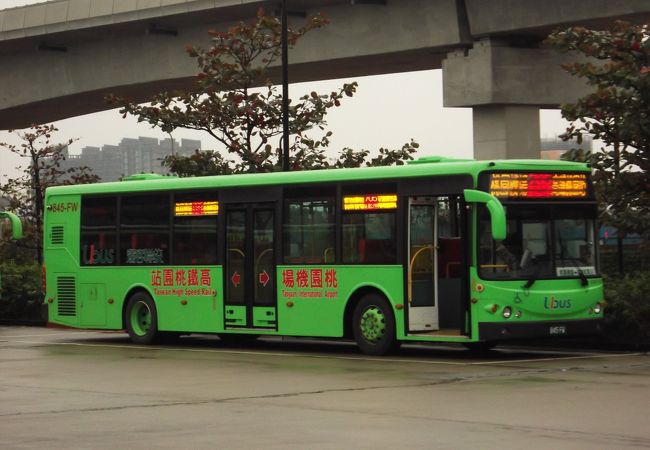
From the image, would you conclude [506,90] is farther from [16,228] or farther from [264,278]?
[264,278]

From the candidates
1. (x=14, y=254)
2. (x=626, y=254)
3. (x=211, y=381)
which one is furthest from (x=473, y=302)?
(x=14, y=254)

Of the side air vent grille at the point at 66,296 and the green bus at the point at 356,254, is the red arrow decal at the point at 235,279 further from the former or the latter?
the side air vent grille at the point at 66,296

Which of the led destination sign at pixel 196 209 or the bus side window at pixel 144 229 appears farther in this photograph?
the bus side window at pixel 144 229

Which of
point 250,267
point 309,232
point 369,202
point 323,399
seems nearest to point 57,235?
point 250,267

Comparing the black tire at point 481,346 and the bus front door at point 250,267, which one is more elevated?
the bus front door at point 250,267

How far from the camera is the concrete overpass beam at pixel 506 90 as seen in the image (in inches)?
1363

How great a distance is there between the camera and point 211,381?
57.5ft

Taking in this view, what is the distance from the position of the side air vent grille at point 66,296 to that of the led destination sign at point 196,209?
3.13 meters

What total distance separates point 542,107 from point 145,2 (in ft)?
38.1

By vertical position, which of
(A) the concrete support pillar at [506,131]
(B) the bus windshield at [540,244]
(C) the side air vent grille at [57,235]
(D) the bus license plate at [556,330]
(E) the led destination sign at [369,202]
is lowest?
(D) the bus license plate at [556,330]

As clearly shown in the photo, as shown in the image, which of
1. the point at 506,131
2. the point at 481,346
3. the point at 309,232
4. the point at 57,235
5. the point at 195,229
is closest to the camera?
the point at 481,346

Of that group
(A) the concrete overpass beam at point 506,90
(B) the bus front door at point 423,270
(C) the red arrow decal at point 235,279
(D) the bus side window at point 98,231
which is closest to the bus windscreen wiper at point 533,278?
(B) the bus front door at point 423,270

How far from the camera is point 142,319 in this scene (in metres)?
25.8

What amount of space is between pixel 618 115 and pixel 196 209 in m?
7.07
